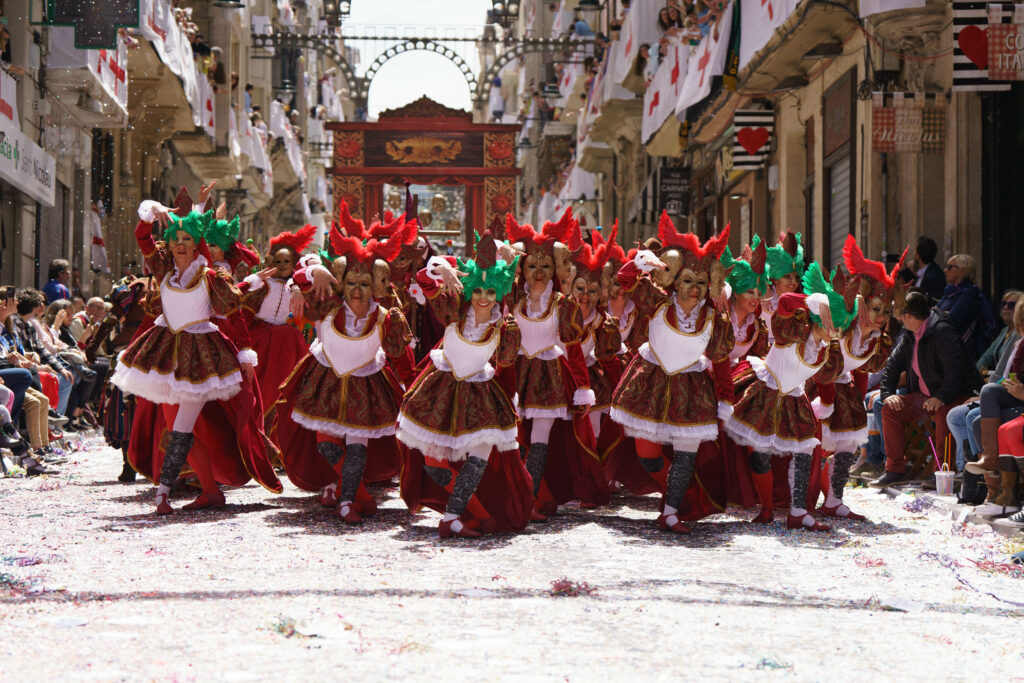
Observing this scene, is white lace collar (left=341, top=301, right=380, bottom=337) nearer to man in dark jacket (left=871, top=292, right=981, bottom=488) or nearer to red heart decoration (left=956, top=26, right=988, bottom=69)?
man in dark jacket (left=871, top=292, right=981, bottom=488)

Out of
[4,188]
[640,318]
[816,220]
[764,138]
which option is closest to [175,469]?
[640,318]

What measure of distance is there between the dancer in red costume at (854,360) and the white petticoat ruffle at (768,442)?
1.42 feet

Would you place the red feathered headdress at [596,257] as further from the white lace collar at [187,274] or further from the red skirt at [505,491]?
the white lace collar at [187,274]

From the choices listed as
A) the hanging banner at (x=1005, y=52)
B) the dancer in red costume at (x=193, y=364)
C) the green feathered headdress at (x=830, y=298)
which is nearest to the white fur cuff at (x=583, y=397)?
the green feathered headdress at (x=830, y=298)

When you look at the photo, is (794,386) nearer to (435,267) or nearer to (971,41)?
(435,267)

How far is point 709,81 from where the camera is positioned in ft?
60.6

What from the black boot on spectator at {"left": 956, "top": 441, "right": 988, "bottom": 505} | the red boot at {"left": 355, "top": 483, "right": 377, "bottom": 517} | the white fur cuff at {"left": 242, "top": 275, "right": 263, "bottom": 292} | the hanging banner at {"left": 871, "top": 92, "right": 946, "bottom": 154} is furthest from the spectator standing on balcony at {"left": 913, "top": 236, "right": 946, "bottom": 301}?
the white fur cuff at {"left": 242, "top": 275, "right": 263, "bottom": 292}

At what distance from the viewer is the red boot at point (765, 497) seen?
8.60 m

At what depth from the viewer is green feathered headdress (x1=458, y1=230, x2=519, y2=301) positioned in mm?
7930

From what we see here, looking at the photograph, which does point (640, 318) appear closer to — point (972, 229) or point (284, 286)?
point (284, 286)

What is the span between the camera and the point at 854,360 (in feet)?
28.0

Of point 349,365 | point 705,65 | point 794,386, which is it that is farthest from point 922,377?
point 705,65

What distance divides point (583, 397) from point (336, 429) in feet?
5.45

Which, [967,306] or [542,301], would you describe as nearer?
[542,301]
